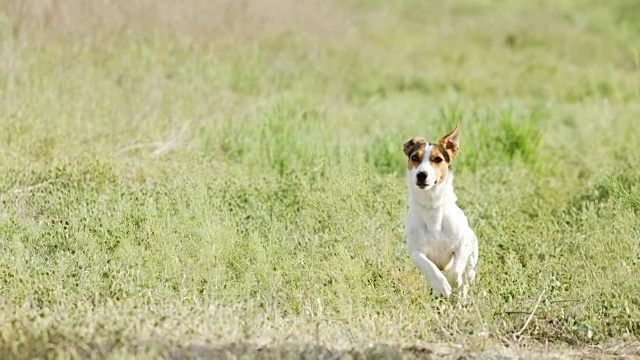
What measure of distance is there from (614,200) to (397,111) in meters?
5.24

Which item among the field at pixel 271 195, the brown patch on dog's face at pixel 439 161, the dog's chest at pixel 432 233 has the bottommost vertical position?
the field at pixel 271 195

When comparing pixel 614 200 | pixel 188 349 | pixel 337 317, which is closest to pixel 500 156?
pixel 614 200

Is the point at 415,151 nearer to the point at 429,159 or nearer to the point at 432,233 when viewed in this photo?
A: the point at 429,159

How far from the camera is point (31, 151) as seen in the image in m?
9.41

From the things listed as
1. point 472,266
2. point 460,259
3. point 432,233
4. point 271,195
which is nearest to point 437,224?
point 432,233

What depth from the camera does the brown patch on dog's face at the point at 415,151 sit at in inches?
270

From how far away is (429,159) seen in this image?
6840 mm

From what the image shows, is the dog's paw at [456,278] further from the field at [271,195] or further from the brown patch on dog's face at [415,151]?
the brown patch on dog's face at [415,151]

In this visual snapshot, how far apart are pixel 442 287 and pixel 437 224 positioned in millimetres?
398

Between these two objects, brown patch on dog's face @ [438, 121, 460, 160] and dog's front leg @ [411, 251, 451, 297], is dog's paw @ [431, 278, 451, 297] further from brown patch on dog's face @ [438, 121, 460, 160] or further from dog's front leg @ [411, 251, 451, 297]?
brown patch on dog's face @ [438, 121, 460, 160]

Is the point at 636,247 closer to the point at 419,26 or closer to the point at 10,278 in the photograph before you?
the point at 10,278

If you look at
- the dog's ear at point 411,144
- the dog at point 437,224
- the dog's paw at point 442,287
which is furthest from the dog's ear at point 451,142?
the dog's paw at point 442,287

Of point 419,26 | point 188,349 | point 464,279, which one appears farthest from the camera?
point 419,26

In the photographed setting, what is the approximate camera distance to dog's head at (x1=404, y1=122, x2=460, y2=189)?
22.1ft
